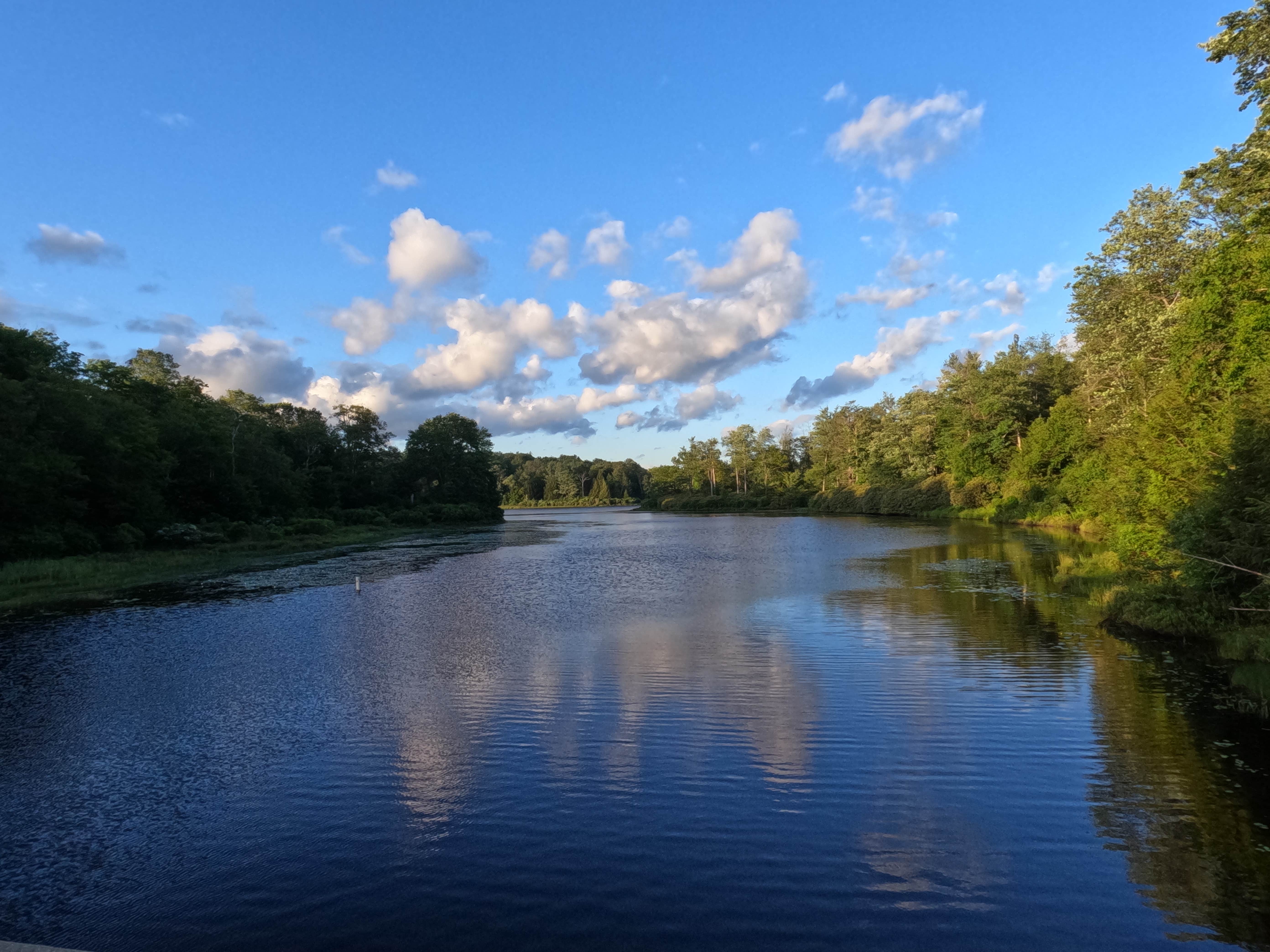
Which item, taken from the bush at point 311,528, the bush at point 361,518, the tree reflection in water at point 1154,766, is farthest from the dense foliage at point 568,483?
the tree reflection in water at point 1154,766

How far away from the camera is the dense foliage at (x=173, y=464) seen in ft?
100

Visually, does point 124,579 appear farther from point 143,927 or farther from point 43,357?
point 143,927

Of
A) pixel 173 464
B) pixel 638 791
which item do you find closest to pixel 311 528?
pixel 173 464

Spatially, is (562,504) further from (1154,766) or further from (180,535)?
(1154,766)

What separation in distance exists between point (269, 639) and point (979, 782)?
52.5 ft

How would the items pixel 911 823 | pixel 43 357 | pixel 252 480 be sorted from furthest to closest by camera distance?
pixel 252 480
pixel 43 357
pixel 911 823

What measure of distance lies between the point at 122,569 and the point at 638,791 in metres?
31.3

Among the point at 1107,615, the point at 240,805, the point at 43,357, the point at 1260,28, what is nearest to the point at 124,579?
the point at 43,357

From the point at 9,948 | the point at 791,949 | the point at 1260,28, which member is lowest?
the point at 791,949

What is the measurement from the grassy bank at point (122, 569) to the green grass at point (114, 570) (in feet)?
0.13

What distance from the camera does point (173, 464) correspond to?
41.5m

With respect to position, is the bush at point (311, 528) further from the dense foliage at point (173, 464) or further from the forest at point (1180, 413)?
the forest at point (1180, 413)

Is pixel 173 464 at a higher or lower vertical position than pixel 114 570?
higher

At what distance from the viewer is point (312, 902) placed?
5.96 meters
